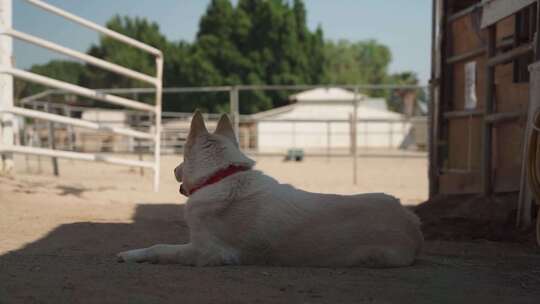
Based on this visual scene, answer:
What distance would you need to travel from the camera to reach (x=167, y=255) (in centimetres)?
358

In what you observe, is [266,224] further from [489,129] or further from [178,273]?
[489,129]

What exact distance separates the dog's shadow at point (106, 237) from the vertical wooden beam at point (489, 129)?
2.97m

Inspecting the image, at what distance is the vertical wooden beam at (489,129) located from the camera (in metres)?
6.27

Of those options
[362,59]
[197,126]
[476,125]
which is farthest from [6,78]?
[362,59]

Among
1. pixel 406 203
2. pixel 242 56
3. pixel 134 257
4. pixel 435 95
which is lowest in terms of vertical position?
pixel 406 203

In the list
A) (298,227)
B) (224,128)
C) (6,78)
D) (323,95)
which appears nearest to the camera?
(298,227)

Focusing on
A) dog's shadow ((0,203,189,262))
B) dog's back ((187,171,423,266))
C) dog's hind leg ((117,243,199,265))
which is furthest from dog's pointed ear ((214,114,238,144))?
dog's shadow ((0,203,189,262))

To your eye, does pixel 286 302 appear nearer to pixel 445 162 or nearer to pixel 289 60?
pixel 445 162

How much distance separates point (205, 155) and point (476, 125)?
13.8ft

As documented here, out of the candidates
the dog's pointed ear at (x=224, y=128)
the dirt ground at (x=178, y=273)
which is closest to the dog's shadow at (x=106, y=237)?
the dirt ground at (x=178, y=273)

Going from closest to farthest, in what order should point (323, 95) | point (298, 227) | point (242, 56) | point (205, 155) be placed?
point (298, 227)
point (205, 155)
point (323, 95)
point (242, 56)

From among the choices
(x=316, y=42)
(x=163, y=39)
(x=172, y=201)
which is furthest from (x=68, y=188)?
(x=163, y=39)

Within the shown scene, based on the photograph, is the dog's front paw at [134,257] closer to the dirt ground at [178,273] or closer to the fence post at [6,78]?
the dirt ground at [178,273]

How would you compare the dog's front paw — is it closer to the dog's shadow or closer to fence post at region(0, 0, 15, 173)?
the dog's shadow
